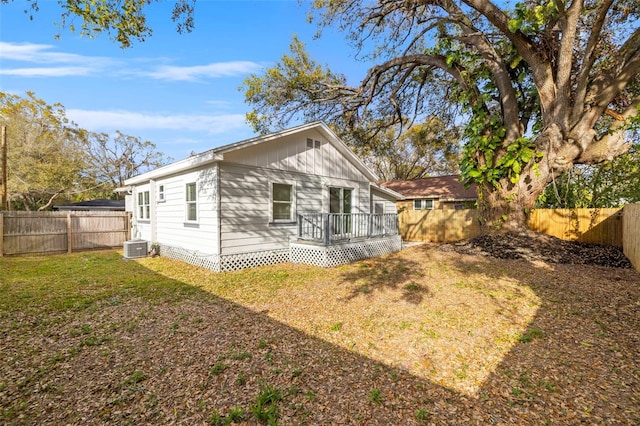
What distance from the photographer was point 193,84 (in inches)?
454

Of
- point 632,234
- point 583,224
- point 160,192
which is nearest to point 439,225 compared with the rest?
point 583,224

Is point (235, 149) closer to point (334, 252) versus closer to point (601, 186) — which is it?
point (334, 252)

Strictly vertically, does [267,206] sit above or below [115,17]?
below

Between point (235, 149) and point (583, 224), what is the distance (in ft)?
43.3

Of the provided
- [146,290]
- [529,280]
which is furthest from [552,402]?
[146,290]

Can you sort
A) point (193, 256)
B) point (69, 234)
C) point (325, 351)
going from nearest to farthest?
point (325, 351) < point (193, 256) < point (69, 234)

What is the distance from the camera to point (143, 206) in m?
12.6

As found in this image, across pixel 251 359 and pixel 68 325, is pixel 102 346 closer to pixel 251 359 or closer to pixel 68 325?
pixel 68 325

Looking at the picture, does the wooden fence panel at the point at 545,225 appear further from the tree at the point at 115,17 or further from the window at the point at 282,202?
the tree at the point at 115,17

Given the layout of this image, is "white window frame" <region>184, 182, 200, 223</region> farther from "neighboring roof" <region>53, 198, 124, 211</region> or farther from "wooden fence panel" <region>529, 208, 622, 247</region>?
"neighboring roof" <region>53, 198, 124, 211</region>

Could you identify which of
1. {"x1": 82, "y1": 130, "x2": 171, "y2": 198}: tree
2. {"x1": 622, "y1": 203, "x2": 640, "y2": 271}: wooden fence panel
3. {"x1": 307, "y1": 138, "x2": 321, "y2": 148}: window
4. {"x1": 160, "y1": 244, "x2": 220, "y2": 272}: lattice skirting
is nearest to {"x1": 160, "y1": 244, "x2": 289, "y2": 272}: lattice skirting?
{"x1": 160, "y1": 244, "x2": 220, "y2": 272}: lattice skirting

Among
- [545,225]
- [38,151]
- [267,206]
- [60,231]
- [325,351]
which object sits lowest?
[325,351]

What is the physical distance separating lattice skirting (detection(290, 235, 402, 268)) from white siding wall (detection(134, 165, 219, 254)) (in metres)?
2.66

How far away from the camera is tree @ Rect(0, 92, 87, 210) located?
20906 millimetres
